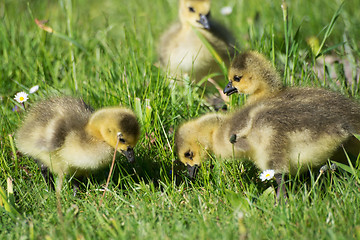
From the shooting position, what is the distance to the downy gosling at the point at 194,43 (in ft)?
13.6

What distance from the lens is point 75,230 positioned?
2.32 m

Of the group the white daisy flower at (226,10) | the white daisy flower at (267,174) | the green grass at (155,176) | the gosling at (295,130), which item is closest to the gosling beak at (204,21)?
the green grass at (155,176)

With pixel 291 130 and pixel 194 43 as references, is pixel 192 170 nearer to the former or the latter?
pixel 291 130

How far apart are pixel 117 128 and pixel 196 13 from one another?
6.45ft

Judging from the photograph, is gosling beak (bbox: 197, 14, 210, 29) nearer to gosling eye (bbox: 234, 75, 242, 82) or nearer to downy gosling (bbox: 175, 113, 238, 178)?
gosling eye (bbox: 234, 75, 242, 82)

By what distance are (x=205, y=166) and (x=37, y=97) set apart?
4.34 feet

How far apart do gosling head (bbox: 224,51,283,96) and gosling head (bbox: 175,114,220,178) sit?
0.87 ft

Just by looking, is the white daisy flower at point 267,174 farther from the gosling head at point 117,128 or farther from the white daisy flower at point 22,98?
the white daisy flower at point 22,98

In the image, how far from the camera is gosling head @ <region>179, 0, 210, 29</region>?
4.33m

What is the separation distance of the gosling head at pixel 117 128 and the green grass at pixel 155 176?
18cm

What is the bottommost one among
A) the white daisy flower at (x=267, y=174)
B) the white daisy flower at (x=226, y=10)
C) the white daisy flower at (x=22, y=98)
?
the white daisy flower at (x=267, y=174)

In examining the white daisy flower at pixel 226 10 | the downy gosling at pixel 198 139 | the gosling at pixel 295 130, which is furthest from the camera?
the white daisy flower at pixel 226 10

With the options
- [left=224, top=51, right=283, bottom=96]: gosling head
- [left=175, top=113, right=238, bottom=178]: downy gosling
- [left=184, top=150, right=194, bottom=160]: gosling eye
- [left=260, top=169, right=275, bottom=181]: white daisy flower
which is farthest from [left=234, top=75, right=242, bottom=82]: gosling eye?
[left=260, top=169, right=275, bottom=181]: white daisy flower

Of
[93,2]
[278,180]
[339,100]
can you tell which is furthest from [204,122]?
[93,2]
